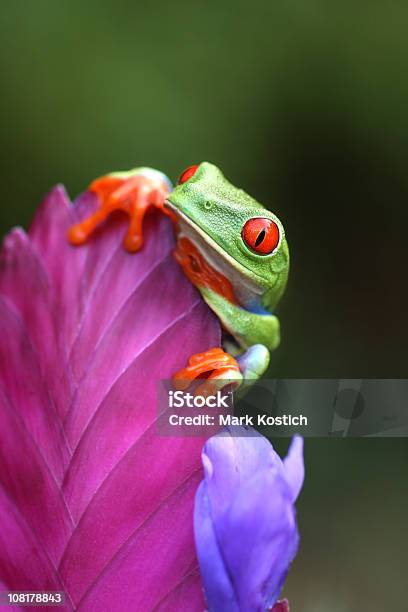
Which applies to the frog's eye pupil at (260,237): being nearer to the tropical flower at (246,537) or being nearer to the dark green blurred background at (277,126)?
the tropical flower at (246,537)

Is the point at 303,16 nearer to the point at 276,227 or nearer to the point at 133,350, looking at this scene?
the point at 276,227

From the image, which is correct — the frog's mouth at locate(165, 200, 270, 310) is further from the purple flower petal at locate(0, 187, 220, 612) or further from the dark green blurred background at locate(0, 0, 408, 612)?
the dark green blurred background at locate(0, 0, 408, 612)

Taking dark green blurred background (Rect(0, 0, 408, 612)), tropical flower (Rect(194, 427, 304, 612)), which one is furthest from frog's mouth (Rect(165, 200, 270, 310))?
dark green blurred background (Rect(0, 0, 408, 612))

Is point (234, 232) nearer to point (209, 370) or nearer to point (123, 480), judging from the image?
point (209, 370)

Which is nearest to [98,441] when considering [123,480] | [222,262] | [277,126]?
[123,480]

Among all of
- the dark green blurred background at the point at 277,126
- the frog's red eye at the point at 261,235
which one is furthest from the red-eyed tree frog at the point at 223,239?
the dark green blurred background at the point at 277,126

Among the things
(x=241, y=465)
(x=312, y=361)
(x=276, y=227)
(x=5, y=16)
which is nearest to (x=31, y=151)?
(x=5, y=16)
